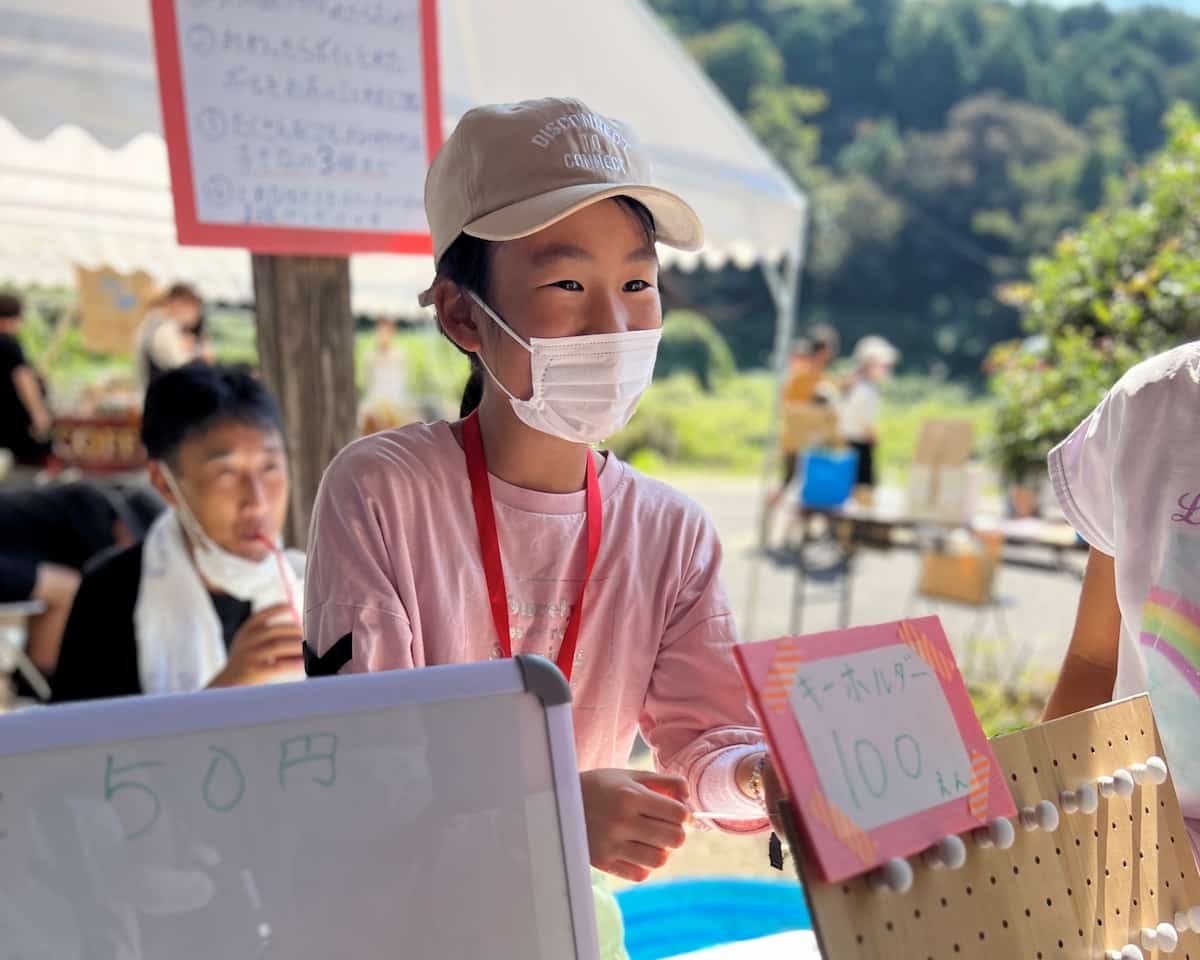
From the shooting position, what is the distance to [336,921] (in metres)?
0.86

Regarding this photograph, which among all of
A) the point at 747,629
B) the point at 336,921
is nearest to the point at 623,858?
the point at 336,921

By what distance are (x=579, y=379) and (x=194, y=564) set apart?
118 centimetres

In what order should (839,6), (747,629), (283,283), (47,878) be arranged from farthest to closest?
(839,6)
(747,629)
(283,283)
(47,878)

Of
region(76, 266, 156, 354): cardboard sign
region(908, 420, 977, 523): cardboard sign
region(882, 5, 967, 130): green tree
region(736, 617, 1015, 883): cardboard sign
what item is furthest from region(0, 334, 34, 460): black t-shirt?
region(882, 5, 967, 130): green tree

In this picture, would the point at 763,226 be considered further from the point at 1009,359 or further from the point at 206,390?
the point at 1009,359

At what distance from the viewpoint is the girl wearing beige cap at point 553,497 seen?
1.19m

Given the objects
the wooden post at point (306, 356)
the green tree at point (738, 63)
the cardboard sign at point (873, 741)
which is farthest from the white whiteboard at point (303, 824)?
the green tree at point (738, 63)

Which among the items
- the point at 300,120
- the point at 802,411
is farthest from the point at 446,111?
the point at 802,411

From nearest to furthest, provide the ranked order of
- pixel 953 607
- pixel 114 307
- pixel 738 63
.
→ pixel 114 307 < pixel 953 607 < pixel 738 63

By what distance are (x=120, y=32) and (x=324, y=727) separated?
83.6 inches

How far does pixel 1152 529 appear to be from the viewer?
4.24ft

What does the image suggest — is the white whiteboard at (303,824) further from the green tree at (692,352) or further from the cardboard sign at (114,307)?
the green tree at (692,352)

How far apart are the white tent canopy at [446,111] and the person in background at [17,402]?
1.31 m

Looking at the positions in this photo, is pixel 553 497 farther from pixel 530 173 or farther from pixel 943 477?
pixel 943 477
